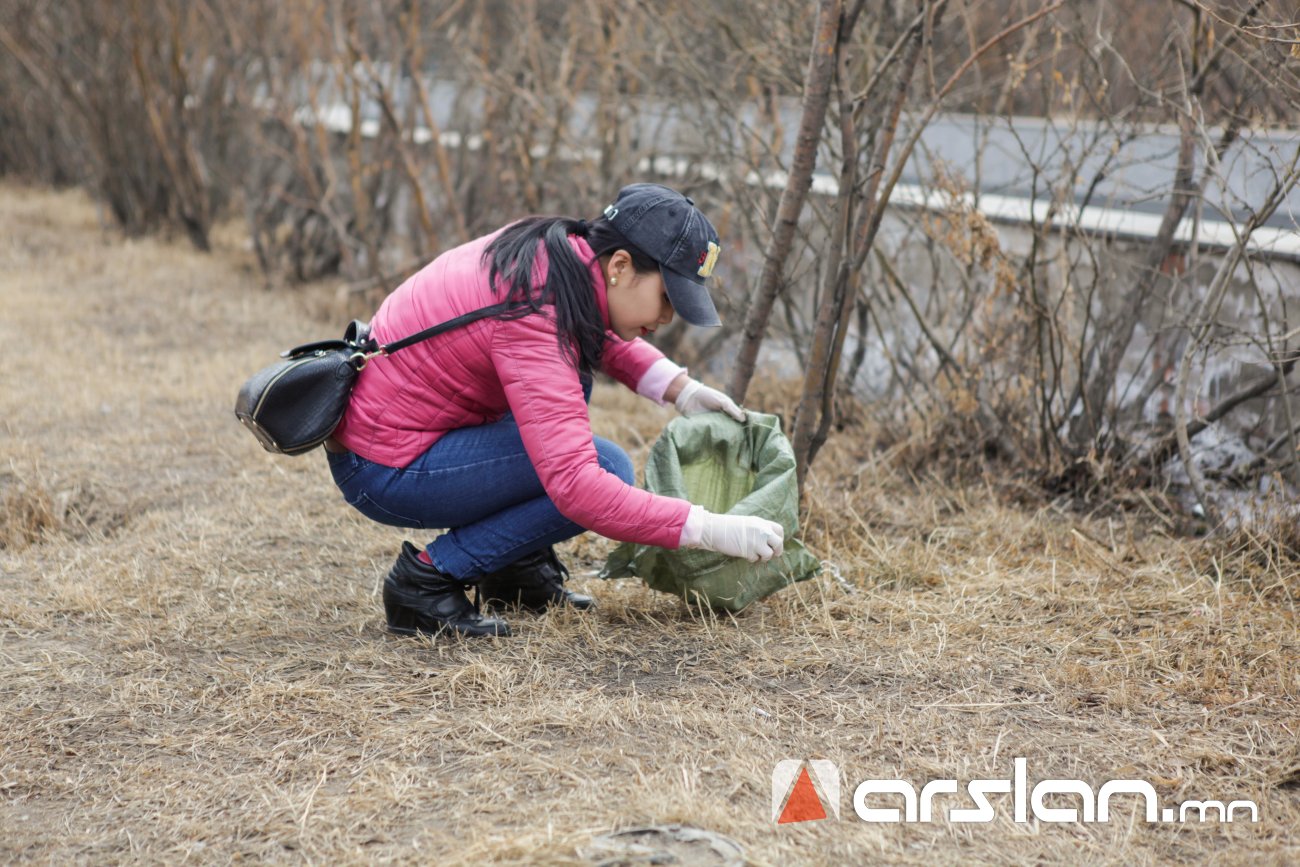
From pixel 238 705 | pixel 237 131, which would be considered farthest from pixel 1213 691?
pixel 237 131

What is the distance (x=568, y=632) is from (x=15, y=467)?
2.27m

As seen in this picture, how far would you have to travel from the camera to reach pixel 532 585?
9.97ft

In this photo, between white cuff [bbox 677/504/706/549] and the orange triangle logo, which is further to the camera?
white cuff [bbox 677/504/706/549]

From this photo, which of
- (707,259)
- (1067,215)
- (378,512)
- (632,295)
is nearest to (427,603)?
(378,512)

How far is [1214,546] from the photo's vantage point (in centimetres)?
343

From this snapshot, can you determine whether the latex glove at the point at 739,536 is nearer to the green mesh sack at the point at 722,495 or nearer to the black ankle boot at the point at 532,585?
the green mesh sack at the point at 722,495

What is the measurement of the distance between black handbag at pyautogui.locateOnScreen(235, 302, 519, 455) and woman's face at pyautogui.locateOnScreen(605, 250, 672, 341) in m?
0.29

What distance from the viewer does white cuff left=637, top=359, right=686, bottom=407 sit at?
3.06 m

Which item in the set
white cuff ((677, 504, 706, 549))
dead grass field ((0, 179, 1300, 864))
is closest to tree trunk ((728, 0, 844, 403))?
dead grass field ((0, 179, 1300, 864))

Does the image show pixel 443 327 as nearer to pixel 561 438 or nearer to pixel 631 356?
pixel 561 438

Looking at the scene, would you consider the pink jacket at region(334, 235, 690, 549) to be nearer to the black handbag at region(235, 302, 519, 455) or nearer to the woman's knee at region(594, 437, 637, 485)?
the black handbag at region(235, 302, 519, 455)

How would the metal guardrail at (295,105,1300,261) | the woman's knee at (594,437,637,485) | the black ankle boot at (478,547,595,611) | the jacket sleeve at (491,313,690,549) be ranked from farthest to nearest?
1. the metal guardrail at (295,105,1300,261)
2. the black ankle boot at (478,547,595,611)
3. the woman's knee at (594,437,637,485)
4. the jacket sleeve at (491,313,690,549)

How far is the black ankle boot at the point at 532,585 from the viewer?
302 cm

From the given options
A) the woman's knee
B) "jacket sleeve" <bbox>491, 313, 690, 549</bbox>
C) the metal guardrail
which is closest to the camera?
"jacket sleeve" <bbox>491, 313, 690, 549</bbox>
